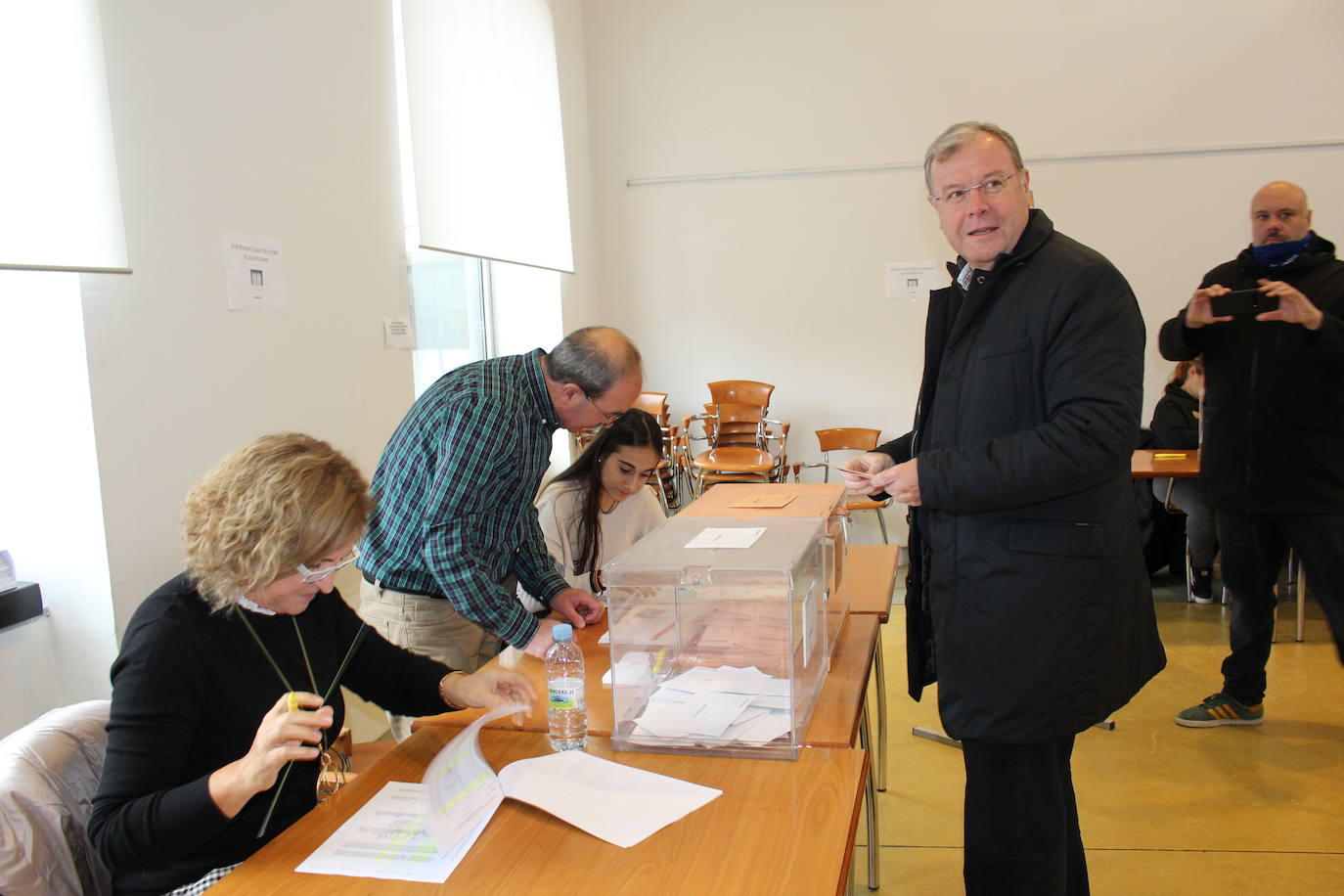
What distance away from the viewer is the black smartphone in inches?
117

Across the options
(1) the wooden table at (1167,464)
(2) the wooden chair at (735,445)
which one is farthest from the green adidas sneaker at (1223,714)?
(2) the wooden chair at (735,445)

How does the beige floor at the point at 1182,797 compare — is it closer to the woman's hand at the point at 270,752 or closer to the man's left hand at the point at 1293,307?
the man's left hand at the point at 1293,307

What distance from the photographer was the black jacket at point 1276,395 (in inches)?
118

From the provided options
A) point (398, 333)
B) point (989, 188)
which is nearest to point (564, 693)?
point (989, 188)

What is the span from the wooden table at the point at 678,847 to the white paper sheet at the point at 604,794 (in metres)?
0.02

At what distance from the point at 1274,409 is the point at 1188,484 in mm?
1944

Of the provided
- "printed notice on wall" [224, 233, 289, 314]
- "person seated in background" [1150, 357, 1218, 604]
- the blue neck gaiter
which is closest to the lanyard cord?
"printed notice on wall" [224, 233, 289, 314]

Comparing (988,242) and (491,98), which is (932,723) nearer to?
(988,242)

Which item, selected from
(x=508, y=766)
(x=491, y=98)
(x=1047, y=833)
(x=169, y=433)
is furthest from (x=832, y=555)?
(x=491, y=98)

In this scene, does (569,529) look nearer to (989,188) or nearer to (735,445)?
(989,188)

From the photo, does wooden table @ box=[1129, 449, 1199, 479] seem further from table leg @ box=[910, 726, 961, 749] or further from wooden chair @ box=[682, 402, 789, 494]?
wooden chair @ box=[682, 402, 789, 494]

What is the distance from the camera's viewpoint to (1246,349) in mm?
3133

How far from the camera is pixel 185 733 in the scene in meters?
1.35

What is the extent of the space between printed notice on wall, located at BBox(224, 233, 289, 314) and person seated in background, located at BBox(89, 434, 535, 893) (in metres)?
1.55
